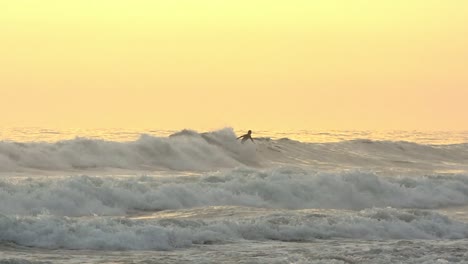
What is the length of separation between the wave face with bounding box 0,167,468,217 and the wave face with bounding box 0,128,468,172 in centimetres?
781

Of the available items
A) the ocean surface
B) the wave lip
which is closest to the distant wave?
the ocean surface

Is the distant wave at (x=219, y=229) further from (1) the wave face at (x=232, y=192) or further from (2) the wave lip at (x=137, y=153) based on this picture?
(2) the wave lip at (x=137, y=153)

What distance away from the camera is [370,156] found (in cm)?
4350

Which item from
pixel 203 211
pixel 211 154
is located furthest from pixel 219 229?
pixel 211 154

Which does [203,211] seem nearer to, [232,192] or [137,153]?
→ [232,192]

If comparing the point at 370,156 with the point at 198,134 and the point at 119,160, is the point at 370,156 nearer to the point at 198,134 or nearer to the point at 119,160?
the point at 198,134

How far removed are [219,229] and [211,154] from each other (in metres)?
19.9

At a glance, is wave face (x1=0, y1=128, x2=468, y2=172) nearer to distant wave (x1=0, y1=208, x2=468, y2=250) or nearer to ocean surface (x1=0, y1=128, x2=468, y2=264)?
ocean surface (x1=0, y1=128, x2=468, y2=264)

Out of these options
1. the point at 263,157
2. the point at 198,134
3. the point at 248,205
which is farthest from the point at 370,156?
the point at 248,205

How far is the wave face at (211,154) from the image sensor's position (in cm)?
3109

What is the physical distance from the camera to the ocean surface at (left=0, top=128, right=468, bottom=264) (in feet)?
49.2

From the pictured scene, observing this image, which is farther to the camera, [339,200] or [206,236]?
[339,200]

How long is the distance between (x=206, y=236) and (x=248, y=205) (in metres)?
5.89

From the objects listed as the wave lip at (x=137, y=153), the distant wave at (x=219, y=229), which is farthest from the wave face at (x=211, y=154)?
the distant wave at (x=219, y=229)
